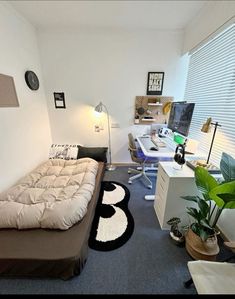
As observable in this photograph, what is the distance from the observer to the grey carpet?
122 cm

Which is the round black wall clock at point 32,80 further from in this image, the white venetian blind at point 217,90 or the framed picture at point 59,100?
the white venetian blind at point 217,90

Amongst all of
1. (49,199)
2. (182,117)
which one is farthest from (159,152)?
(49,199)

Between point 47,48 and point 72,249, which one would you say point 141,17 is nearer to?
point 47,48

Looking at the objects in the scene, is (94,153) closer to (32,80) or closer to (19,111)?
(19,111)

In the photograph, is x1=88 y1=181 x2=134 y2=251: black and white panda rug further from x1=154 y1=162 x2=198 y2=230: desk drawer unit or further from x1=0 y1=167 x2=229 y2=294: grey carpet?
x1=154 y1=162 x2=198 y2=230: desk drawer unit

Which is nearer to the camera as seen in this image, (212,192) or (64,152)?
(212,192)

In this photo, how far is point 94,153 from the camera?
3.23m

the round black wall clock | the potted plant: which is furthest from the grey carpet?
the round black wall clock

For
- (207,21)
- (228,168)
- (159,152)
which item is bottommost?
(159,152)

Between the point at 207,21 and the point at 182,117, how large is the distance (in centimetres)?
137

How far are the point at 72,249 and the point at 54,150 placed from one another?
7.67ft

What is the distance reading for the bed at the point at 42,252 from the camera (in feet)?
4.05

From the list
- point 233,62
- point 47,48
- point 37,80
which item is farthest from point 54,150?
point 233,62

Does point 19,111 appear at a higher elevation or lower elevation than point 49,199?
higher
